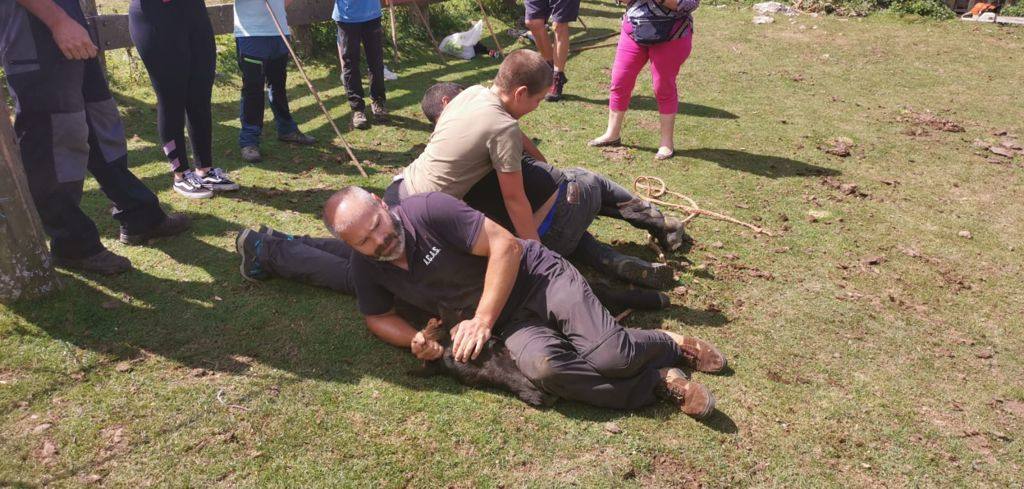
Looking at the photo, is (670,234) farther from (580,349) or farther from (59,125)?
(59,125)

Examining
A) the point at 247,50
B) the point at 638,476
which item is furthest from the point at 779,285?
the point at 247,50

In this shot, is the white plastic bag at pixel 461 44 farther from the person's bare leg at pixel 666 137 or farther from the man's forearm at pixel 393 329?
the man's forearm at pixel 393 329

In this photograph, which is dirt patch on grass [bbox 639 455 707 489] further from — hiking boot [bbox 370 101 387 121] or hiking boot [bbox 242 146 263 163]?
hiking boot [bbox 370 101 387 121]

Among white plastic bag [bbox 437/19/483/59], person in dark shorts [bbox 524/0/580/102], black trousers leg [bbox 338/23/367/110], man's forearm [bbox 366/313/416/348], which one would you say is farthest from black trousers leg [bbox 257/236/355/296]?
white plastic bag [bbox 437/19/483/59]

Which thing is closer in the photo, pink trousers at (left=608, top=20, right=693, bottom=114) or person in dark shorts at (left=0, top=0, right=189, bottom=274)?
person in dark shorts at (left=0, top=0, right=189, bottom=274)

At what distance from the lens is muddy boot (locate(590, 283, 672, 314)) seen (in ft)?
12.9

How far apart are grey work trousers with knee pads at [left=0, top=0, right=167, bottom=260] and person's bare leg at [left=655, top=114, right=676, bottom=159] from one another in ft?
14.2

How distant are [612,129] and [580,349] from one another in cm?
377

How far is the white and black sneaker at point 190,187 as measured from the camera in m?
5.18

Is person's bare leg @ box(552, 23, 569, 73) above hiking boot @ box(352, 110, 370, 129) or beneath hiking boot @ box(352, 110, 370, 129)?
above

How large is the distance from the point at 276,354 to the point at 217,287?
0.83 m

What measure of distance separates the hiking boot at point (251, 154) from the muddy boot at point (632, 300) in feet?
11.4

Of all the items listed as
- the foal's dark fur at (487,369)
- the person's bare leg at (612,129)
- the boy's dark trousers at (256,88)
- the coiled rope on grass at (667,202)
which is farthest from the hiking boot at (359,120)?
the foal's dark fur at (487,369)

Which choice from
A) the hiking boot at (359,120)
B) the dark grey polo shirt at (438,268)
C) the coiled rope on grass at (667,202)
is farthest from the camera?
the hiking boot at (359,120)
